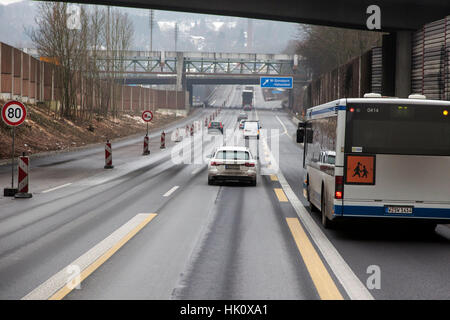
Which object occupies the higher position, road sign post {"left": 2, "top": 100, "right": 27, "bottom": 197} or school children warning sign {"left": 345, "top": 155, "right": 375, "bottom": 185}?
road sign post {"left": 2, "top": 100, "right": 27, "bottom": 197}

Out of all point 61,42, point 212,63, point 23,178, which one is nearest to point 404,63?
point 23,178

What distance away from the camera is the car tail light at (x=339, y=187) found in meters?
10.9

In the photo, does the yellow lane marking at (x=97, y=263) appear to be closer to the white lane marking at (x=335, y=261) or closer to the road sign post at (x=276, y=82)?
the white lane marking at (x=335, y=261)

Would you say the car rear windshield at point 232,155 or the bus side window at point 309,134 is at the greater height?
the bus side window at point 309,134

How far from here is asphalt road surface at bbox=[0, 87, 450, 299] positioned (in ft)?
23.4

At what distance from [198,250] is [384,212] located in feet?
11.7

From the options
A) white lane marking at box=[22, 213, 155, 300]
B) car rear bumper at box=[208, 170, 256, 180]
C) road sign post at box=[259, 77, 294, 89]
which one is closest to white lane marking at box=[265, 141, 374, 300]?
white lane marking at box=[22, 213, 155, 300]

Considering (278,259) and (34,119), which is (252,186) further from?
(34,119)

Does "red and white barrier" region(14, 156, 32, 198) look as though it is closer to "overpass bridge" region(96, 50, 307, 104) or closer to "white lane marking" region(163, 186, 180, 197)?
"white lane marking" region(163, 186, 180, 197)

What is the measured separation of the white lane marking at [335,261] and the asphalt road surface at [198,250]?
0.07 ft

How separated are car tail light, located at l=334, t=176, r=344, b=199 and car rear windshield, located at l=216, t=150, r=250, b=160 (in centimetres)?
1038

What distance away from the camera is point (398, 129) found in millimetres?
10992

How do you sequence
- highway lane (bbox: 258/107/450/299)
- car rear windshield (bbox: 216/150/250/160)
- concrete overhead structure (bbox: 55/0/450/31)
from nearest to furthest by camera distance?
highway lane (bbox: 258/107/450/299)
car rear windshield (bbox: 216/150/250/160)
concrete overhead structure (bbox: 55/0/450/31)

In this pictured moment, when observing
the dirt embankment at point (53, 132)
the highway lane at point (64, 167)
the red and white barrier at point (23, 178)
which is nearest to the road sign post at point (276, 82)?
the dirt embankment at point (53, 132)
